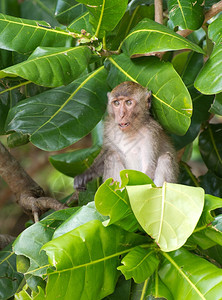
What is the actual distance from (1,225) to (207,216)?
3385 millimetres

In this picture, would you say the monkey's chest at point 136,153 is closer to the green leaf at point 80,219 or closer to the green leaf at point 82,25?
the green leaf at point 82,25

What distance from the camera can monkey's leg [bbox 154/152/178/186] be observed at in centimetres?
234

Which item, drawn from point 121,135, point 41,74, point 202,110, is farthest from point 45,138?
point 202,110

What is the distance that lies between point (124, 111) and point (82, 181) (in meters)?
0.39

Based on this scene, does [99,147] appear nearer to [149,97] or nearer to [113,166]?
[113,166]

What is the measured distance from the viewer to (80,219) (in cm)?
177

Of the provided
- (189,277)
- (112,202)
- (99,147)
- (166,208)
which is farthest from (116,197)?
(99,147)

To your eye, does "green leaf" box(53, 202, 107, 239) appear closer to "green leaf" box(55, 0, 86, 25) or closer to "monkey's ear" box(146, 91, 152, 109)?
"monkey's ear" box(146, 91, 152, 109)

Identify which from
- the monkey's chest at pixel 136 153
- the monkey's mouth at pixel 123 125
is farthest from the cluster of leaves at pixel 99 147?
the monkey's chest at pixel 136 153

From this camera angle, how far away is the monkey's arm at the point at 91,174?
8.07 feet

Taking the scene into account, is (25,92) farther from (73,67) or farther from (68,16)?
(73,67)

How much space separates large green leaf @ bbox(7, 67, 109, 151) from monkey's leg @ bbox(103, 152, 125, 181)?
0.93 feet

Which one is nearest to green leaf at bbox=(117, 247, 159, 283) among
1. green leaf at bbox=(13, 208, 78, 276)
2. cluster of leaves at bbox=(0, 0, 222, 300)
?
cluster of leaves at bbox=(0, 0, 222, 300)

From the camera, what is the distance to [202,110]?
263 cm
